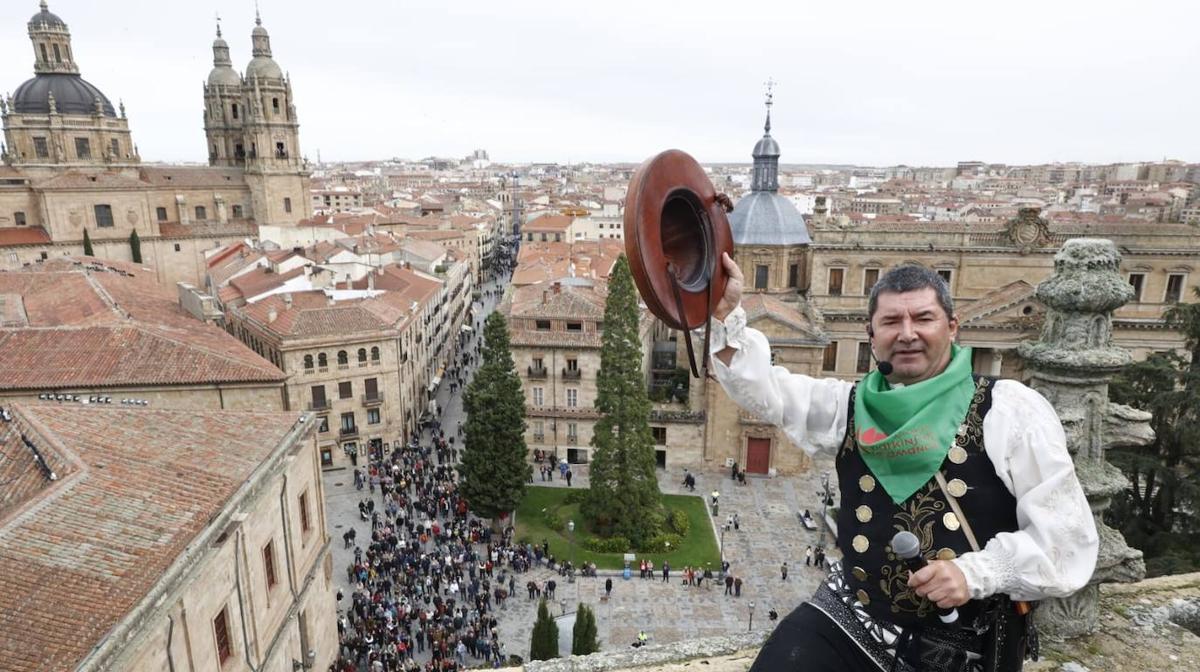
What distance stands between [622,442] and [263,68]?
177 feet

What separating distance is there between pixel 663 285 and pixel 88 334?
23.5 metres

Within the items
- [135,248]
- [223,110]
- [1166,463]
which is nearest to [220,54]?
[223,110]

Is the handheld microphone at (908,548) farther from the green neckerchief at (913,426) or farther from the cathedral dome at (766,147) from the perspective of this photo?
the cathedral dome at (766,147)

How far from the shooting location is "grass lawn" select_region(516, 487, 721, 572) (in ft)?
85.1

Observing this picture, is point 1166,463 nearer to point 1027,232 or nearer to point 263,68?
point 1027,232

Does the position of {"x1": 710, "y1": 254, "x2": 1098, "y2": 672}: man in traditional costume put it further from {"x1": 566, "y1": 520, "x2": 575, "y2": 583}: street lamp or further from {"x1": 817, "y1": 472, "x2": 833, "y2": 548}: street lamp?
{"x1": 817, "y1": 472, "x2": 833, "y2": 548}: street lamp

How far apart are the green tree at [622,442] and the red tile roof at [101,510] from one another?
1305cm

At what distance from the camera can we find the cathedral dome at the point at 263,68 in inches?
2442

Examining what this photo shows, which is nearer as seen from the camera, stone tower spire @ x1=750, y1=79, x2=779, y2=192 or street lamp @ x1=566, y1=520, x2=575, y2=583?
street lamp @ x1=566, y1=520, x2=575, y2=583

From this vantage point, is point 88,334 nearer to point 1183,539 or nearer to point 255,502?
point 255,502

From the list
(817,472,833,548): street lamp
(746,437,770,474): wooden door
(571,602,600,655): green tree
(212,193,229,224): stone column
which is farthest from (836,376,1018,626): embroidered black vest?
(212,193,229,224): stone column

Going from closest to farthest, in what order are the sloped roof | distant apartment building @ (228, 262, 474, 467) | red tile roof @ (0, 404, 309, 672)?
red tile roof @ (0, 404, 309, 672)
distant apartment building @ (228, 262, 474, 467)
the sloped roof

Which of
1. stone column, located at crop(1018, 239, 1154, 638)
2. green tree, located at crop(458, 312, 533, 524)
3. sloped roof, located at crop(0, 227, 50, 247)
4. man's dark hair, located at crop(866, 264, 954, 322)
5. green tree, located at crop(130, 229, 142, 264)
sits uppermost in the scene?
man's dark hair, located at crop(866, 264, 954, 322)

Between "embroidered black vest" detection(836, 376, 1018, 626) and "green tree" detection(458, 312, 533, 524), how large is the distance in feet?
77.1
